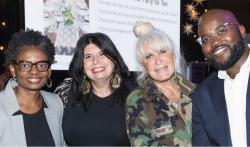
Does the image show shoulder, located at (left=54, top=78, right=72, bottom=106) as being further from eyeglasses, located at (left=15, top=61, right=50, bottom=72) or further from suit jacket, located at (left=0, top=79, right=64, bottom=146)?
eyeglasses, located at (left=15, top=61, right=50, bottom=72)

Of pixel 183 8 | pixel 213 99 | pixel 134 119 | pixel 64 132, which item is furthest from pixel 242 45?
pixel 183 8

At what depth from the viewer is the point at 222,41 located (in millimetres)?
2197

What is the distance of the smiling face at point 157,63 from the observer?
252 centimetres

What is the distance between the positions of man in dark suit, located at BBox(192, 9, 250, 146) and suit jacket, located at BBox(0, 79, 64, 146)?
85 centimetres

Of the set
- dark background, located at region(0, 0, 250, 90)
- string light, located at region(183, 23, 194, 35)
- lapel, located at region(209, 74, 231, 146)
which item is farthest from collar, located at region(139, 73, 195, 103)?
string light, located at region(183, 23, 194, 35)

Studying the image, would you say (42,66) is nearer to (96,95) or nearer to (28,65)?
(28,65)

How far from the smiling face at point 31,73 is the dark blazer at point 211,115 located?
904 mm

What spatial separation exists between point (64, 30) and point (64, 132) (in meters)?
1.16

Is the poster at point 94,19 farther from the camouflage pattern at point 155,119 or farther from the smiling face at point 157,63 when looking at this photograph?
the camouflage pattern at point 155,119

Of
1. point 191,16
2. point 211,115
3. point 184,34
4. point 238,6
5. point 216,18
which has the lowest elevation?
point 211,115

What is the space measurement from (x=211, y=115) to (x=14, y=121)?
43.2 inches

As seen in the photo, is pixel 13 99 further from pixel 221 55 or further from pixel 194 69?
pixel 194 69

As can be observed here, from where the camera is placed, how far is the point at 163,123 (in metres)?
2.38

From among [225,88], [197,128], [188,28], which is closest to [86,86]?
[197,128]
